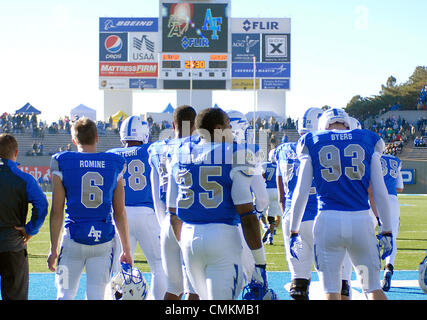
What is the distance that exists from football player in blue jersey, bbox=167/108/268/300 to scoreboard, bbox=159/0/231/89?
32186mm

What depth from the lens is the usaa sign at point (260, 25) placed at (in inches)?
1455

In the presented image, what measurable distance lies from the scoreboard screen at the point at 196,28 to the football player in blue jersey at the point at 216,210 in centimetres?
3245

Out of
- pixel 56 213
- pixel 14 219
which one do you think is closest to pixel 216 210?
pixel 56 213

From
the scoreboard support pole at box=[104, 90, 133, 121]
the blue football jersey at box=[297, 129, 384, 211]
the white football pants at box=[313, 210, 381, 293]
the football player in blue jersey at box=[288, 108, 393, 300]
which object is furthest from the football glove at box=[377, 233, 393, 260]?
the scoreboard support pole at box=[104, 90, 133, 121]

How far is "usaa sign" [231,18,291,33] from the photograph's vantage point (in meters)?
37.0

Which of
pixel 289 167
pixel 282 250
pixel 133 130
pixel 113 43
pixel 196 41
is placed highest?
pixel 113 43

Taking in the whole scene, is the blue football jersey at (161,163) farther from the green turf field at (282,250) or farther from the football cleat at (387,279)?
the green turf field at (282,250)

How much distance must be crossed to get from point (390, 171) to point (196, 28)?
29599 millimetres

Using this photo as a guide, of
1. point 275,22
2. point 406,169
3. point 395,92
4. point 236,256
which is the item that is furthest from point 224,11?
point 236,256

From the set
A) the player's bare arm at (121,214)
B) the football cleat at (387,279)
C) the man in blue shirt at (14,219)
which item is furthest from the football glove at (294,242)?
the football cleat at (387,279)

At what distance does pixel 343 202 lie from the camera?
4172 millimetres

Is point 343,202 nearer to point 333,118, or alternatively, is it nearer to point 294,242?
point 294,242
